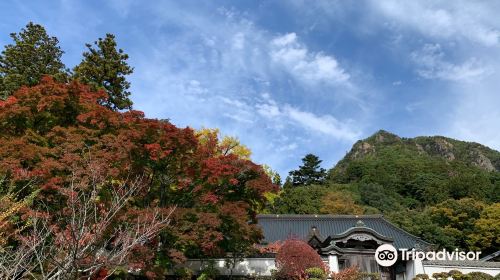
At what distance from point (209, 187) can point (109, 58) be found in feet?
36.2

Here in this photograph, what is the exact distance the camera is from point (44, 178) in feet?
39.1

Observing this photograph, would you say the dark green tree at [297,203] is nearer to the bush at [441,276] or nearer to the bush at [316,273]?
the bush at [441,276]

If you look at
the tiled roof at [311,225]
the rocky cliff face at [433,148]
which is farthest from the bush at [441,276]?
the rocky cliff face at [433,148]

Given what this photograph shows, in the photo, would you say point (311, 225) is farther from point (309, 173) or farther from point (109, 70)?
point (309, 173)

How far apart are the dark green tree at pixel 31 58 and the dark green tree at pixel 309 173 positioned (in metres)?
38.8

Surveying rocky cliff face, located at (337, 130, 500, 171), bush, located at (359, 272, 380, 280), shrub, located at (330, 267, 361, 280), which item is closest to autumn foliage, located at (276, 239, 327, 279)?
shrub, located at (330, 267, 361, 280)

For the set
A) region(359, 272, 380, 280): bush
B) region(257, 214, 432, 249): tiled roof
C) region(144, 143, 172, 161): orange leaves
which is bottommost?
region(359, 272, 380, 280): bush

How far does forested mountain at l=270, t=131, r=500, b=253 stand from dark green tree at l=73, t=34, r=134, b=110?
19250 mm

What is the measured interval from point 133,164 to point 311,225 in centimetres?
1767

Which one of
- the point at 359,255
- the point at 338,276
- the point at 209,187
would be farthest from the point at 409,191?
the point at 209,187

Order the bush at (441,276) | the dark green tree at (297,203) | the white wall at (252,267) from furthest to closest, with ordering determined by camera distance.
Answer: the dark green tree at (297,203)
the white wall at (252,267)
the bush at (441,276)

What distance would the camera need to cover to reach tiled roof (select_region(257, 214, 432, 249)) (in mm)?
27016

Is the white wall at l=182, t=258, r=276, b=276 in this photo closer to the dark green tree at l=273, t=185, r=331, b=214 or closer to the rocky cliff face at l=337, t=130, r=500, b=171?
the dark green tree at l=273, t=185, r=331, b=214

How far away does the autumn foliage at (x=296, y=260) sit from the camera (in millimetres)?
→ 16625
